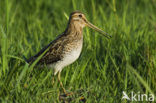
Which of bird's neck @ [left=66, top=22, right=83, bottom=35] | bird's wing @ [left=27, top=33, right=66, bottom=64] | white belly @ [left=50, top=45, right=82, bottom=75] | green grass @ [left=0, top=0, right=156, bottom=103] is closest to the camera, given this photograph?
green grass @ [left=0, top=0, right=156, bottom=103]

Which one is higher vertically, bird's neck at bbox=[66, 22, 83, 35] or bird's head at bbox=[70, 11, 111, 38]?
bird's head at bbox=[70, 11, 111, 38]

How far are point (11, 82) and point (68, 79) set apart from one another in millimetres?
890

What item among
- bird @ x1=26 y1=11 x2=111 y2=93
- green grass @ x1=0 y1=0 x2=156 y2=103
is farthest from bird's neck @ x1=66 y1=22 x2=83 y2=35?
green grass @ x1=0 y1=0 x2=156 y2=103

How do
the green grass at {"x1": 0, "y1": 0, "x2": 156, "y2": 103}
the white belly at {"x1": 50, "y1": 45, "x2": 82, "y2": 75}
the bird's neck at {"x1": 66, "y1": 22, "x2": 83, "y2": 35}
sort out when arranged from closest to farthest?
the green grass at {"x1": 0, "y1": 0, "x2": 156, "y2": 103} → the white belly at {"x1": 50, "y1": 45, "x2": 82, "y2": 75} → the bird's neck at {"x1": 66, "y1": 22, "x2": 83, "y2": 35}

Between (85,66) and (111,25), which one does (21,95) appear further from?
(111,25)

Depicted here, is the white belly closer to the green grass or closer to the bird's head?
the green grass

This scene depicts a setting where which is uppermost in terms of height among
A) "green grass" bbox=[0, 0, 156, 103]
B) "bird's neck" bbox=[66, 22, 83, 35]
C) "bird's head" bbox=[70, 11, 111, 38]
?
"bird's head" bbox=[70, 11, 111, 38]

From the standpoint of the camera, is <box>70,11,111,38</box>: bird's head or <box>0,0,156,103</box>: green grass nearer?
<box>0,0,156,103</box>: green grass

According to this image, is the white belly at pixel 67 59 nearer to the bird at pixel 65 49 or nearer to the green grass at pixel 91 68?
the bird at pixel 65 49

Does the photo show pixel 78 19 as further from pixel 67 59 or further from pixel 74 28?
pixel 67 59

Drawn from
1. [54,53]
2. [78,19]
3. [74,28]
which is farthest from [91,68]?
[78,19]

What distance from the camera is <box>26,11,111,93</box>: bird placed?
4543 mm

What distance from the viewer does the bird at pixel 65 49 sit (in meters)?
4.54

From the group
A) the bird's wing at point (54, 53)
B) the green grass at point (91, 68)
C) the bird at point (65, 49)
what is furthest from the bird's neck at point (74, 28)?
the green grass at point (91, 68)
